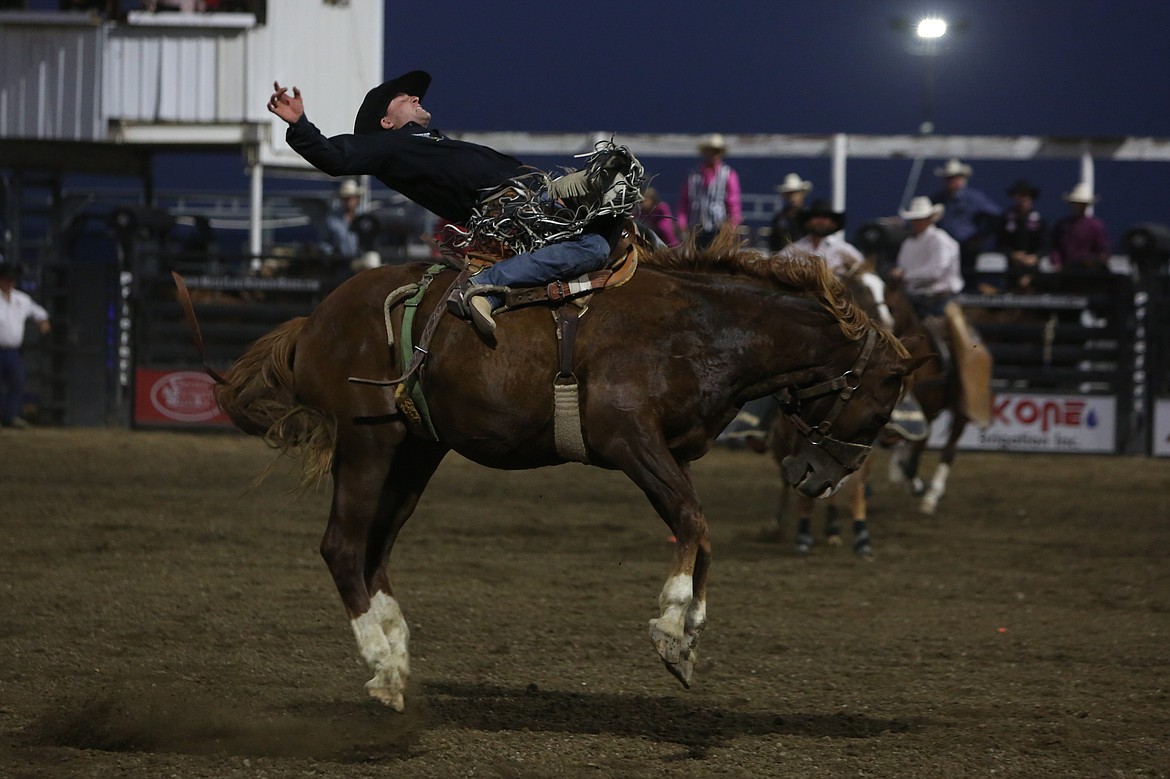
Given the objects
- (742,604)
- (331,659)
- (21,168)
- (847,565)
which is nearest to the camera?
(331,659)

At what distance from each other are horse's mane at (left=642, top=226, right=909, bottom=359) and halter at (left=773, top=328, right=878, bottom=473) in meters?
0.09

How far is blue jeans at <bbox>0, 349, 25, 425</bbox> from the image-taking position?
507 inches

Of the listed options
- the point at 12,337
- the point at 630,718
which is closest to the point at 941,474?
the point at 630,718

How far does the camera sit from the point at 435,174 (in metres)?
4.33

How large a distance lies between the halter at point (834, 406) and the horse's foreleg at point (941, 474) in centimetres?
510

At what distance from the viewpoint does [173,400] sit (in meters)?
13.2

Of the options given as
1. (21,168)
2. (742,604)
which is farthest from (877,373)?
(21,168)

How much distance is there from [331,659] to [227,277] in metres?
8.91

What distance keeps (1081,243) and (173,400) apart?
8452 mm

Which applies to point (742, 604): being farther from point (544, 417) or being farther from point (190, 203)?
point (190, 203)

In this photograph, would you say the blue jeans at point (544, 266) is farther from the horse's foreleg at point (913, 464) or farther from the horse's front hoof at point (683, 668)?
the horse's foreleg at point (913, 464)

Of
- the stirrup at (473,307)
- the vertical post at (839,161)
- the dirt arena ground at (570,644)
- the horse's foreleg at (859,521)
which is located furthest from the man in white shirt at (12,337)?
the stirrup at (473,307)

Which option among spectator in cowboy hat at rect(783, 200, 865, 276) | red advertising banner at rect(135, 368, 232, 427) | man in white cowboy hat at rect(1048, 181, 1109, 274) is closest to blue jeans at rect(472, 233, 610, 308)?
spectator in cowboy hat at rect(783, 200, 865, 276)

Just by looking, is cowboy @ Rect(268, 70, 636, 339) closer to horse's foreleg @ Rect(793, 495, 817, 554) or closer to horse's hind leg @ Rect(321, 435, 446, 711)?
horse's hind leg @ Rect(321, 435, 446, 711)
